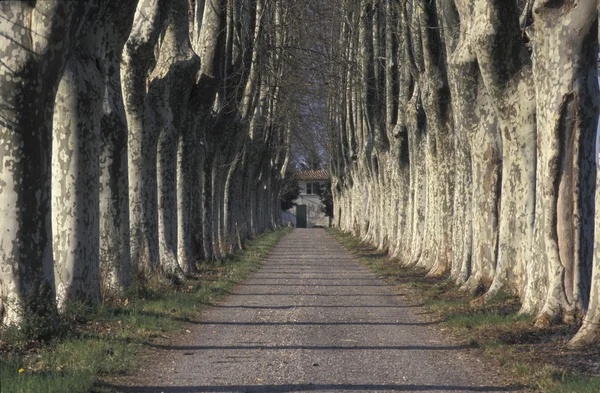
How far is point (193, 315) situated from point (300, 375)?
16.0 feet

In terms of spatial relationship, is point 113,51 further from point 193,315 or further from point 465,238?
point 465,238

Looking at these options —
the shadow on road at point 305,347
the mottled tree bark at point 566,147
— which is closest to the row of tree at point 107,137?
the shadow on road at point 305,347

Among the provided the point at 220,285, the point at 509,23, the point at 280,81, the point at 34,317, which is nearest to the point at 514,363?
the point at 34,317

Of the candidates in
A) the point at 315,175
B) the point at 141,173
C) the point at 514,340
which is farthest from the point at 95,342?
the point at 315,175

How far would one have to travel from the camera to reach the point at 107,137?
13328mm

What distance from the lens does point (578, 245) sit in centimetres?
1049

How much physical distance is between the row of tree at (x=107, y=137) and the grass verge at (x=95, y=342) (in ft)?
1.19

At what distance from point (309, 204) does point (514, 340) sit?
11183 cm

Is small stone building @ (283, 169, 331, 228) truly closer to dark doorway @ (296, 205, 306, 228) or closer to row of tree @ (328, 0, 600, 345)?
dark doorway @ (296, 205, 306, 228)

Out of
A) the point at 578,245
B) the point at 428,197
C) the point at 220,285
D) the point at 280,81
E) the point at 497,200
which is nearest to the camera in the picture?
the point at 578,245

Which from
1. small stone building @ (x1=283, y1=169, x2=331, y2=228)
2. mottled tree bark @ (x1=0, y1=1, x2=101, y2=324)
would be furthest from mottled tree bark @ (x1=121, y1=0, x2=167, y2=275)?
small stone building @ (x1=283, y1=169, x2=331, y2=228)

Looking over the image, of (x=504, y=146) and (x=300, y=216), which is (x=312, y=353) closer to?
(x=504, y=146)

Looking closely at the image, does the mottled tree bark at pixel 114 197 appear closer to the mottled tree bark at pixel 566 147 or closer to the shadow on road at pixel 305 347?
the shadow on road at pixel 305 347

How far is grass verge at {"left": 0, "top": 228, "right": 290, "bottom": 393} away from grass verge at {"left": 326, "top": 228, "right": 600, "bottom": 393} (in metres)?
3.48
